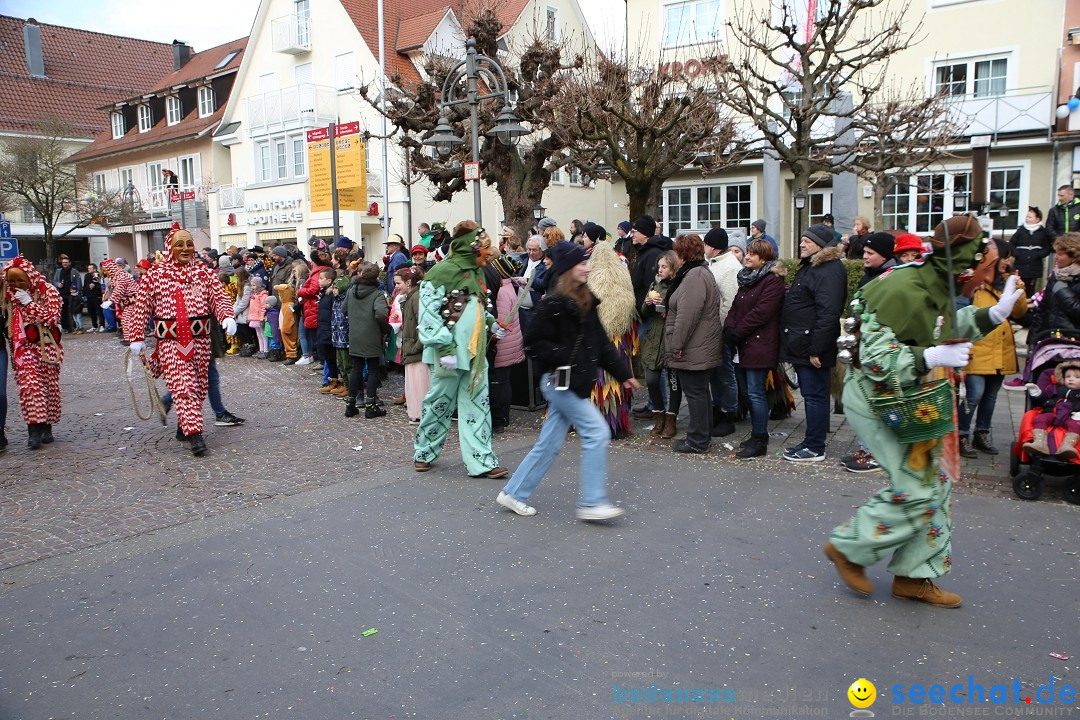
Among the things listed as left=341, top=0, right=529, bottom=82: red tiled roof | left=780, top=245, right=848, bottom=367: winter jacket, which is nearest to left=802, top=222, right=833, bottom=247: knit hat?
left=780, top=245, right=848, bottom=367: winter jacket

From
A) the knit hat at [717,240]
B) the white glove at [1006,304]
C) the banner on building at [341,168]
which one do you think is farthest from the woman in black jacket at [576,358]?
the banner on building at [341,168]

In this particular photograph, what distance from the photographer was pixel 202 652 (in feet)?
12.6

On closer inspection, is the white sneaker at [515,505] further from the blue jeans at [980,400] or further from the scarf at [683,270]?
the blue jeans at [980,400]

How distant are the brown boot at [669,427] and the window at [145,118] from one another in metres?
39.8

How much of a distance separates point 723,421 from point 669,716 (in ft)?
17.4

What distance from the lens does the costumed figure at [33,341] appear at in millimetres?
8219

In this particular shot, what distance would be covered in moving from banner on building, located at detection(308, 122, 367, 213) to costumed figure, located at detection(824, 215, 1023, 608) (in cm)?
1766

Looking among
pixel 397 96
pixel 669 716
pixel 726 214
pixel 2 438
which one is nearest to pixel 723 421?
pixel 669 716

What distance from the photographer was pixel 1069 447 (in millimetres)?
5516

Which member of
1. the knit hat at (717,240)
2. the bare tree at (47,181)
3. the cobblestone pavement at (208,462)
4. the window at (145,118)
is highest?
the window at (145,118)

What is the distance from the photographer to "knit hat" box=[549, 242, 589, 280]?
543cm

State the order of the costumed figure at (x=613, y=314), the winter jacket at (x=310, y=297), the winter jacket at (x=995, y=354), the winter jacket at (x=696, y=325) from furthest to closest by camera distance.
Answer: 1. the winter jacket at (x=310, y=297)
2. the costumed figure at (x=613, y=314)
3. the winter jacket at (x=696, y=325)
4. the winter jacket at (x=995, y=354)

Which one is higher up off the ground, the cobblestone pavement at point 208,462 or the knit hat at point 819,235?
the knit hat at point 819,235

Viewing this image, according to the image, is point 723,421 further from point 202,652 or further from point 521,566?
point 202,652
